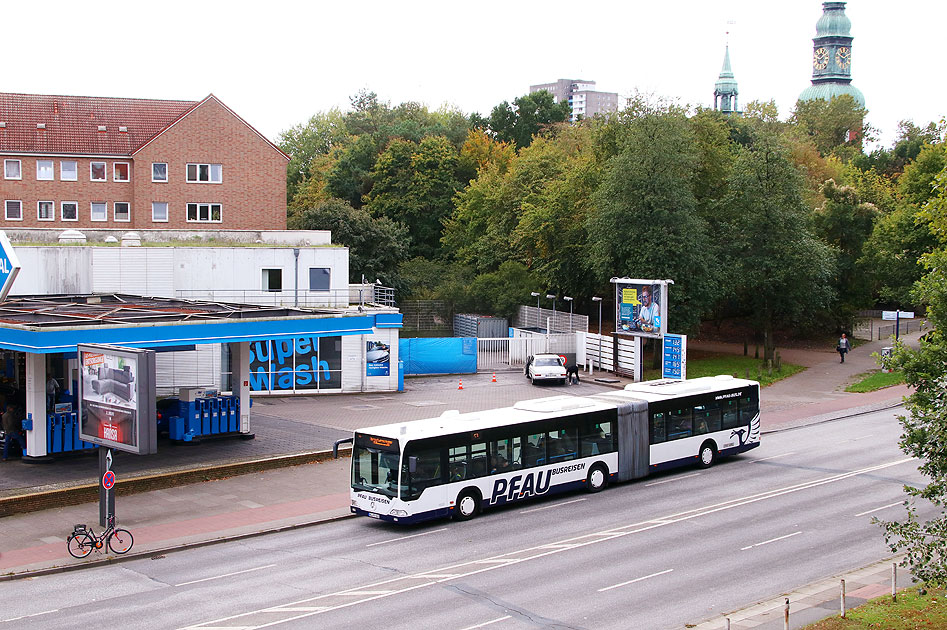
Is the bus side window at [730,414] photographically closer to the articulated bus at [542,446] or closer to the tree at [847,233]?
the articulated bus at [542,446]

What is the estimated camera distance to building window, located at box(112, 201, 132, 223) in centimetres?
5266

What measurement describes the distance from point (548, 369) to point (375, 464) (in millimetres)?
23376

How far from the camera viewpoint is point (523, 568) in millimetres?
19141

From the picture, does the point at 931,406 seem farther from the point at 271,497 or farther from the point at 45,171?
the point at 45,171

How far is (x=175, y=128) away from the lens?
167 ft

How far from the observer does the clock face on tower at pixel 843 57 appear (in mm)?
164000

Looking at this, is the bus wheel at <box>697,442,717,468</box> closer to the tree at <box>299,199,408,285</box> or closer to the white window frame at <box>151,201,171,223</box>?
the white window frame at <box>151,201,171,223</box>

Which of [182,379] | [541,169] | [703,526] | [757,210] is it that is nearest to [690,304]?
[757,210]

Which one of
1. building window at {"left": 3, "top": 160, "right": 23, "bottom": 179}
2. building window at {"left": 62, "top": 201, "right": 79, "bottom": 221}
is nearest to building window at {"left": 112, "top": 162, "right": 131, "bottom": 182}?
building window at {"left": 62, "top": 201, "right": 79, "bottom": 221}

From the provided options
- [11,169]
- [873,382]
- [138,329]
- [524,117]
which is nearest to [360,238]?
[11,169]

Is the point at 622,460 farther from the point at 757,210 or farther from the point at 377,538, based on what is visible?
the point at 757,210

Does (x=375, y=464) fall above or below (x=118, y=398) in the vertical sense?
below

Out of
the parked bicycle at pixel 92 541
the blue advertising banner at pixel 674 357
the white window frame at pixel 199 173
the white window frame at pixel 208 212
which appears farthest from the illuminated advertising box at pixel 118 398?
the white window frame at pixel 199 173

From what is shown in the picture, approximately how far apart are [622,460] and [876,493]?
6603 millimetres
